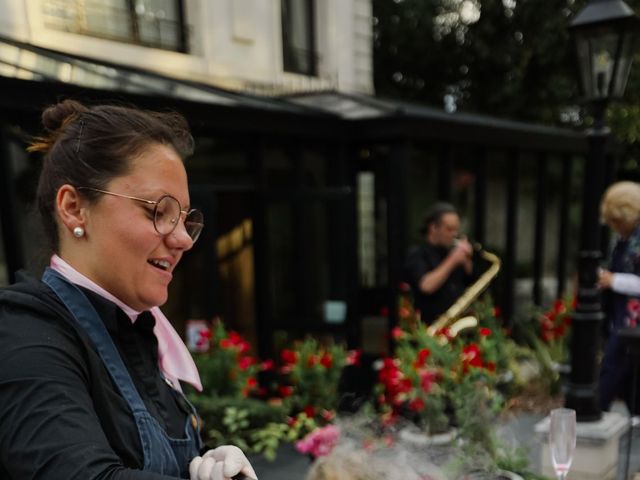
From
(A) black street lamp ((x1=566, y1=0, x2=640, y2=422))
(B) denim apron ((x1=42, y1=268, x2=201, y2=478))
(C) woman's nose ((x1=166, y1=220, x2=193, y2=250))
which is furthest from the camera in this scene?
(A) black street lamp ((x1=566, y1=0, x2=640, y2=422))

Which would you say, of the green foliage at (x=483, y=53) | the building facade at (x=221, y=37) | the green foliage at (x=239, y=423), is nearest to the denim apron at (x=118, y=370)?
the green foliage at (x=239, y=423)

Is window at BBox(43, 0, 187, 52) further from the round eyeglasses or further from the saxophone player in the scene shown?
the round eyeglasses

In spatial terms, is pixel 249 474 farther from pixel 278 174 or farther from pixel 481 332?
pixel 278 174

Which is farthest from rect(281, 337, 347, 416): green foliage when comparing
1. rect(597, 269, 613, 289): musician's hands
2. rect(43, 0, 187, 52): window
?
rect(43, 0, 187, 52): window

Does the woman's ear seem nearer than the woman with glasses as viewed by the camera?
No

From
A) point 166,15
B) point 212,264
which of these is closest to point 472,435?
point 212,264

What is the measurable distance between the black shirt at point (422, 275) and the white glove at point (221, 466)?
3677mm

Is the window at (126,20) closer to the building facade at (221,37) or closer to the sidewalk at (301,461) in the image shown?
the building facade at (221,37)

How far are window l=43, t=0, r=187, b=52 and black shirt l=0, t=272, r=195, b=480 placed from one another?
15.7ft

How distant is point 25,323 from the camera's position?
899mm

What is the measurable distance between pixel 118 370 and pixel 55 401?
0.20m

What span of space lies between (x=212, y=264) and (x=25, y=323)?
12.8 feet

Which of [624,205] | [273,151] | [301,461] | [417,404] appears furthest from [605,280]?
[273,151]

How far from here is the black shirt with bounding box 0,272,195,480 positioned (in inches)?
31.8
